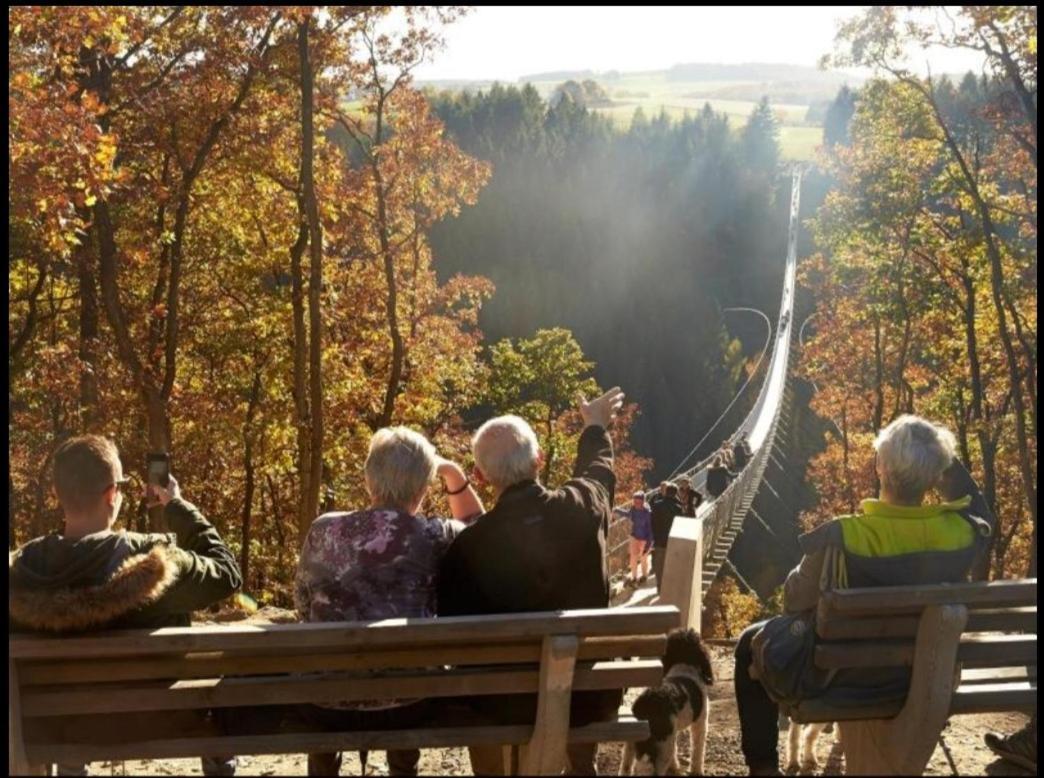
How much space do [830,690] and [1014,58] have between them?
44.9ft

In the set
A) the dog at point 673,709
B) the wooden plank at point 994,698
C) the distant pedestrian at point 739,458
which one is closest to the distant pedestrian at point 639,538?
the dog at point 673,709

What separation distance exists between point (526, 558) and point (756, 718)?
0.97m

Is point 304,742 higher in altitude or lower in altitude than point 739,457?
higher

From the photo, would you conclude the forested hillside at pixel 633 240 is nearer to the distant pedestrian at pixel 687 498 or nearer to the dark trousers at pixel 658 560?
the distant pedestrian at pixel 687 498

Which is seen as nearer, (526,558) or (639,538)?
(526,558)

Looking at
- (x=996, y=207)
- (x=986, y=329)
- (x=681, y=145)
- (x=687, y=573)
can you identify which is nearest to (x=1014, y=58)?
(x=996, y=207)

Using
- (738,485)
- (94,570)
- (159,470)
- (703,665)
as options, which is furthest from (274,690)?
(738,485)

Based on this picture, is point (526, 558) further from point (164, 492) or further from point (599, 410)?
point (164, 492)

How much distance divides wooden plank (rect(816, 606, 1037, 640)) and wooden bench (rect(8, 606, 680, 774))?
506 millimetres

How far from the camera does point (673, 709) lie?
12.8ft

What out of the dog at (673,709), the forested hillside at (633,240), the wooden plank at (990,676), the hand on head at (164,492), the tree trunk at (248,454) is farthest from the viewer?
the forested hillside at (633,240)

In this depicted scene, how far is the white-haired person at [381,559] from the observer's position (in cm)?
341

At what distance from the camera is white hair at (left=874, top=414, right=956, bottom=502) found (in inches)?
142

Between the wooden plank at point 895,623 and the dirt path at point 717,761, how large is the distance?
2.94 feet
